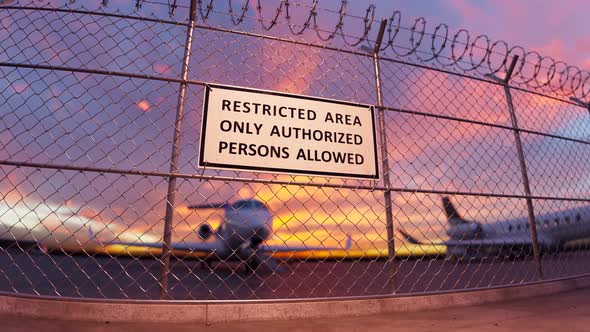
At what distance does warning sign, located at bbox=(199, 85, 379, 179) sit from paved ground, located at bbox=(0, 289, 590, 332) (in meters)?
1.18

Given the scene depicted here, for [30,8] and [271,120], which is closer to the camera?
[271,120]

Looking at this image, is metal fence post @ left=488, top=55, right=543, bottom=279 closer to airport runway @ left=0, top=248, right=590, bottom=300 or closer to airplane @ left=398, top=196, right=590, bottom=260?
airplane @ left=398, top=196, right=590, bottom=260

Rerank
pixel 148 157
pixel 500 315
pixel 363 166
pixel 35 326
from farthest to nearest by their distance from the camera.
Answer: pixel 363 166 < pixel 500 315 < pixel 148 157 < pixel 35 326

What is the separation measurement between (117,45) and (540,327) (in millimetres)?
4063

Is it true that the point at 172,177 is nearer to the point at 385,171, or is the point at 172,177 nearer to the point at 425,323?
the point at 385,171

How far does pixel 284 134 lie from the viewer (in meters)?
2.76

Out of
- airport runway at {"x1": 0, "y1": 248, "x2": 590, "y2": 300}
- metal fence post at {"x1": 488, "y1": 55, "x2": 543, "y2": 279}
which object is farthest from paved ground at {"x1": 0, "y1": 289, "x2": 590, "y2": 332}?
metal fence post at {"x1": 488, "y1": 55, "x2": 543, "y2": 279}

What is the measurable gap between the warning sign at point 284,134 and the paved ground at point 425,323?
3.87ft

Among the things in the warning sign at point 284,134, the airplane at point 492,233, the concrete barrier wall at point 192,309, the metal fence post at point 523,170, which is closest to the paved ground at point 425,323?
the concrete barrier wall at point 192,309

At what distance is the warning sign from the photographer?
2.62m

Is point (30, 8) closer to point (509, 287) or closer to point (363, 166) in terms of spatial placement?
point (363, 166)

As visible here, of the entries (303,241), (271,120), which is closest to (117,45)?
(271,120)

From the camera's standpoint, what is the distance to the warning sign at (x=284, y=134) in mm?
2617

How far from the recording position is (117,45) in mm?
2832
